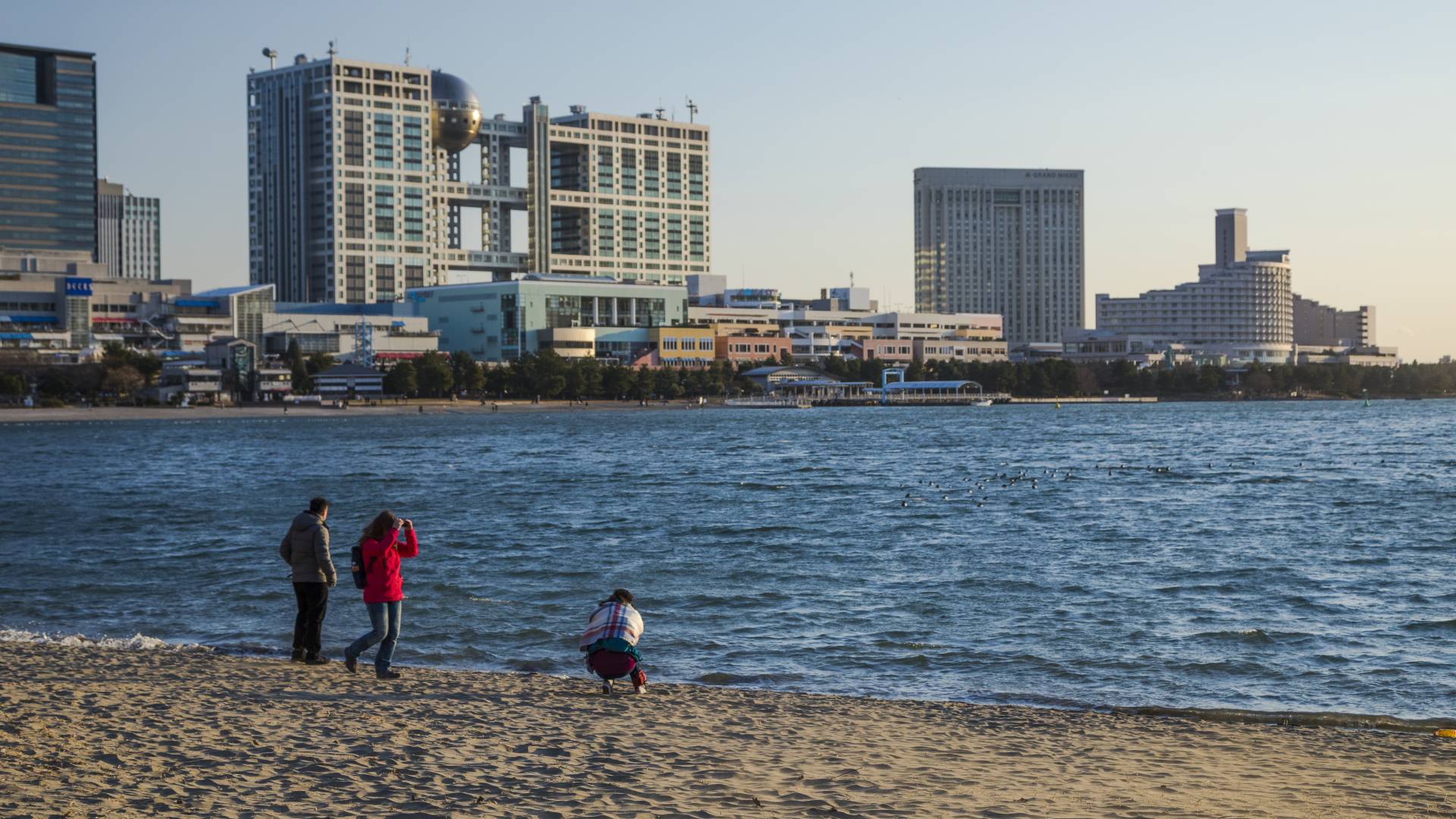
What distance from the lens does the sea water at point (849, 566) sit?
2289 cm

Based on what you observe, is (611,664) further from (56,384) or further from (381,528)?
(56,384)

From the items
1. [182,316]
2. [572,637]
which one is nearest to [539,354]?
[182,316]

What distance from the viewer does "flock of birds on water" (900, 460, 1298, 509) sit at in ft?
187

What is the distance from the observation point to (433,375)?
18262cm

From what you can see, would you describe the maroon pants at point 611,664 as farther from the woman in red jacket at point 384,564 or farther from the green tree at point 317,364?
the green tree at point 317,364

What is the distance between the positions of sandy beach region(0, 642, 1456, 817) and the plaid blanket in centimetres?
82

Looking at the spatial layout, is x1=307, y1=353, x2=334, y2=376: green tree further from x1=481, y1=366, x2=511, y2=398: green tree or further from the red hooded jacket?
the red hooded jacket

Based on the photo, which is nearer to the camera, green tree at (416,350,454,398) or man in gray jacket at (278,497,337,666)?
man in gray jacket at (278,497,337,666)

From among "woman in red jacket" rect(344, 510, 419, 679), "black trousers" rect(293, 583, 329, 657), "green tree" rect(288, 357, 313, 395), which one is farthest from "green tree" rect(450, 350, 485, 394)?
"woman in red jacket" rect(344, 510, 419, 679)

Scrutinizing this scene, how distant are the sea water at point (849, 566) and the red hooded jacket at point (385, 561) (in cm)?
440

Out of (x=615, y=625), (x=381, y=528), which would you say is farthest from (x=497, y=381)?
(x=615, y=625)

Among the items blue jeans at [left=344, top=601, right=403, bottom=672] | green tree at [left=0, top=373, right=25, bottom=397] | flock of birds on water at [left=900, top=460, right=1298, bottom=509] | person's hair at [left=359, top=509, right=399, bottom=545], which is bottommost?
flock of birds on water at [left=900, top=460, right=1298, bottom=509]

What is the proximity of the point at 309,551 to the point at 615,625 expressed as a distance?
4.23 metres

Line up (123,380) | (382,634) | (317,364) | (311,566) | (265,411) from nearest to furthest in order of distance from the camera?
(382,634) < (311,566) < (123,380) < (265,411) < (317,364)
